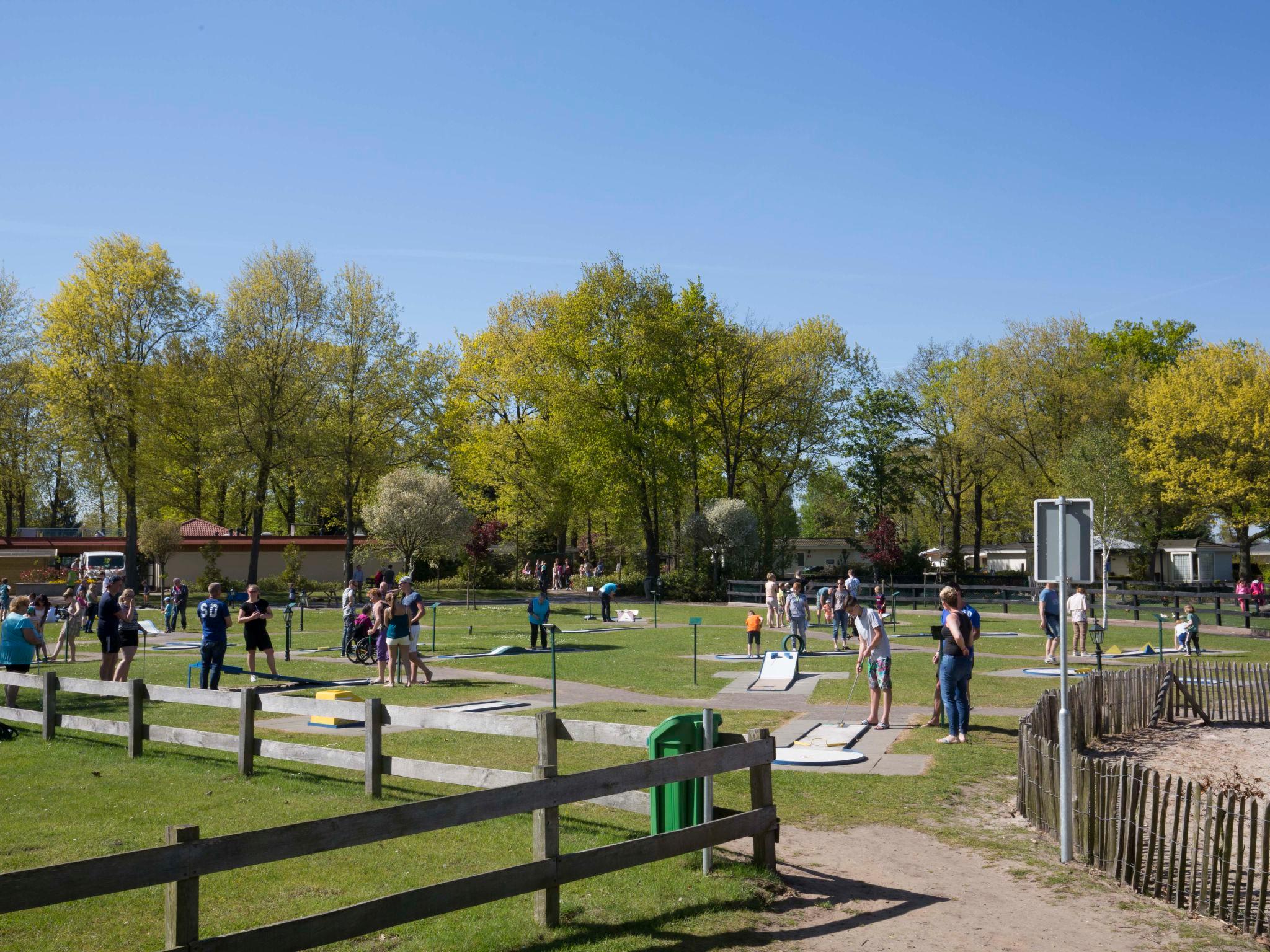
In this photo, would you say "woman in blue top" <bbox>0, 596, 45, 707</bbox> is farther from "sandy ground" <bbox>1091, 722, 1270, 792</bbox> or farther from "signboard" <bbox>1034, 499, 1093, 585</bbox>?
"sandy ground" <bbox>1091, 722, 1270, 792</bbox>

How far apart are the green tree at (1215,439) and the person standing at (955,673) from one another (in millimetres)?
38442

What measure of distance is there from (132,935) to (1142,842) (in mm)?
6739

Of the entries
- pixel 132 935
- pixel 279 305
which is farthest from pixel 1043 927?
pixel 279 305

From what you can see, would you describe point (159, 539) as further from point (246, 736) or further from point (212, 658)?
point (246, 736)

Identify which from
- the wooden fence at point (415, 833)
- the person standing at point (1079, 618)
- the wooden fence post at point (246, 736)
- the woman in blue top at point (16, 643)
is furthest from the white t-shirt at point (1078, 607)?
the woman in blue top at point (16, 643)

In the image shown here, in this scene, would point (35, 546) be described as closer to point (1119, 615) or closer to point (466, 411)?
point (466, 411)

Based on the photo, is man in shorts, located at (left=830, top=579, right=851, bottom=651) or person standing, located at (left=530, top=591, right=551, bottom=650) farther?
man in shorts, located at (left=830, top=579, right=851, bottom=651)

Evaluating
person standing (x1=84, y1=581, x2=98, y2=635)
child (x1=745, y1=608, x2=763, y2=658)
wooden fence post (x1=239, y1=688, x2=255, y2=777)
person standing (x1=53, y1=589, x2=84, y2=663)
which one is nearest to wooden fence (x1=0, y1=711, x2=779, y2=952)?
wooden fence post (x1=239, y1=688, x2=255, y2=777)

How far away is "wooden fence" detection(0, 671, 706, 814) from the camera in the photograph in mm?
7863

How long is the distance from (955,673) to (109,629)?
12567 mm

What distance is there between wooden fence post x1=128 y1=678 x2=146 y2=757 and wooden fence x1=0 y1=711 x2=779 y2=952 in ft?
18.1

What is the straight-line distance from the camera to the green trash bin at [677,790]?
7371mm

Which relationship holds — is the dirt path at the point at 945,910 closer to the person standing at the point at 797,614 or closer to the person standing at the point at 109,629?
the person standing at the point at 109,629

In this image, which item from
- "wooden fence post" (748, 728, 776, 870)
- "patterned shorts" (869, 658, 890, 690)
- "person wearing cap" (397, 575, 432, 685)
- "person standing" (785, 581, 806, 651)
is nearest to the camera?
"wooden fence post" (748, 728, 776, 870)
